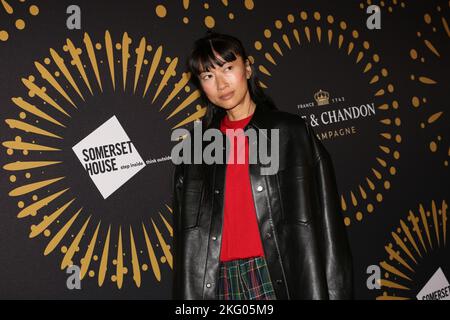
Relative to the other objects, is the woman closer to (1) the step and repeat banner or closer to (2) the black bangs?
(2) the black bangs

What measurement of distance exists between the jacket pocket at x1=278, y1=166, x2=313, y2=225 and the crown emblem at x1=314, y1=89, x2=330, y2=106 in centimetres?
102

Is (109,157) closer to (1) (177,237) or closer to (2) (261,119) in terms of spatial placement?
(1) (177,237)

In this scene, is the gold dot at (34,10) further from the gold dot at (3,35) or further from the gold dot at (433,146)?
the gold dot at (433,146)

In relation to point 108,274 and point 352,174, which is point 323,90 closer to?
point 352,174

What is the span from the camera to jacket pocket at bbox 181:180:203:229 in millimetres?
2064

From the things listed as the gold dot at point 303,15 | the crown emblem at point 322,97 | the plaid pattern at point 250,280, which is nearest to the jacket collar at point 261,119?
the plaid pattern at point 250,280

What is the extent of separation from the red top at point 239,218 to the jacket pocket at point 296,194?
11 centimetres

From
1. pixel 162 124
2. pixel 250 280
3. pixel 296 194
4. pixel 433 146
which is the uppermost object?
pixel 162 124

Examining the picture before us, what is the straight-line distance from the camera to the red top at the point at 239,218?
1924 millimetres

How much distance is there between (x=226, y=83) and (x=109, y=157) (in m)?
0.73

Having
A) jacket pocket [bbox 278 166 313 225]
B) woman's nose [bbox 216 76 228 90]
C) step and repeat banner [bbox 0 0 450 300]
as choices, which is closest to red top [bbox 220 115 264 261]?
jacket pocket [bbox 278 166 313 225]

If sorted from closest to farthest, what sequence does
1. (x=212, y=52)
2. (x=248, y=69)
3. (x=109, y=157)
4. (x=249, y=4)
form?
(x=212, y=52)
(x=248, y=69)
(x=109, y=157)
(x=249, y=4)

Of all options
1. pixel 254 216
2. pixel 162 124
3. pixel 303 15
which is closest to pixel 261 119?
pixel 254 216

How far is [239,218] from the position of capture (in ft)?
6.41
